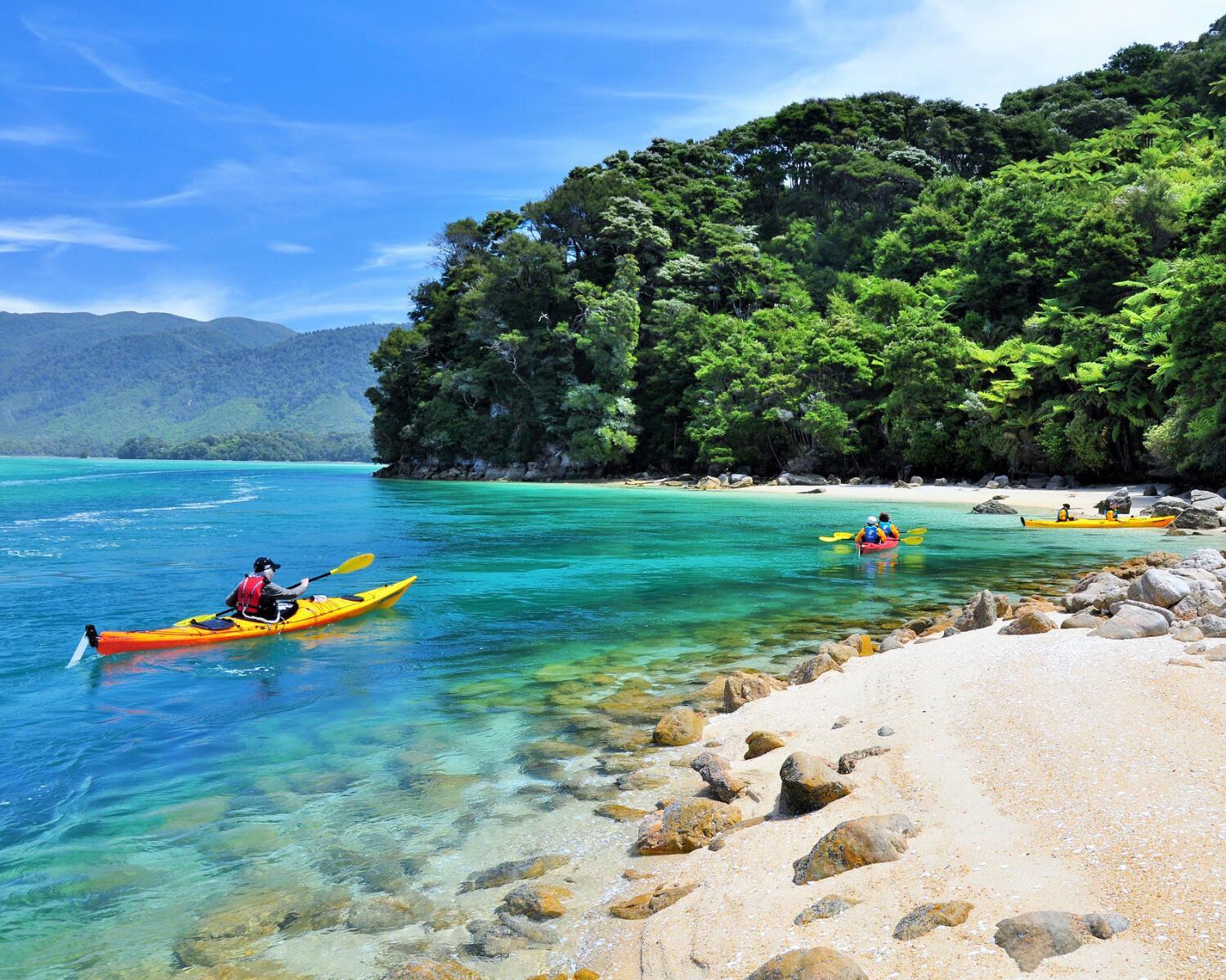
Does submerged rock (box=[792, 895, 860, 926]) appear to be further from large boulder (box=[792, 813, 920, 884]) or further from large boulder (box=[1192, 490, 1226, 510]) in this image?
large boulder (box=[1192, 490, 1226, 510])

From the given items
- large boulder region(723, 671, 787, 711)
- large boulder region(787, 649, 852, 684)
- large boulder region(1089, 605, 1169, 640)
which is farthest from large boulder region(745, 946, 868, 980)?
large boulder region(1089, 605, 1169, 640)

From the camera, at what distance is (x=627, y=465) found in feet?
192

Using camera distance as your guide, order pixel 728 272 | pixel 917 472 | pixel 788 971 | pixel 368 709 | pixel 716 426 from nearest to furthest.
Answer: pixel 788 971, pixel 368 709, pixel 917 472, pixel 716 426, pixel 728 272

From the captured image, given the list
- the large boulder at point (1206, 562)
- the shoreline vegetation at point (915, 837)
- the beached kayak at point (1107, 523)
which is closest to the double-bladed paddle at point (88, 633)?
the shoreline vegetation at point (915, 837)

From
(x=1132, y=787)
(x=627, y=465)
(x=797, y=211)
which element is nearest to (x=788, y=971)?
(x=1132, y=787)

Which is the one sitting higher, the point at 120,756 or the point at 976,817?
the point at 976,817

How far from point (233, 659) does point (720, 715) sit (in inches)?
284

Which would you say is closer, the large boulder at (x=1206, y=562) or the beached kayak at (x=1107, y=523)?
the large boulder at (x=1206, y=562)

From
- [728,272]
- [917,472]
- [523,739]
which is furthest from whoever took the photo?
[728,272]

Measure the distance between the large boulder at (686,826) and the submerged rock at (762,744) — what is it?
989 millimetres

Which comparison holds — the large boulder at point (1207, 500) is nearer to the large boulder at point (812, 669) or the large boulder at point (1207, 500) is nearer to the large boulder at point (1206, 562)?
the large boulder at point (1206, 562)

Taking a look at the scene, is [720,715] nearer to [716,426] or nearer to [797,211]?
[716,426]

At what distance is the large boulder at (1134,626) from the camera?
6.86 metres

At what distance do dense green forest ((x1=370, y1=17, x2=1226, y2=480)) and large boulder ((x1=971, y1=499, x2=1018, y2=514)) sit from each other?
17.6 feet
